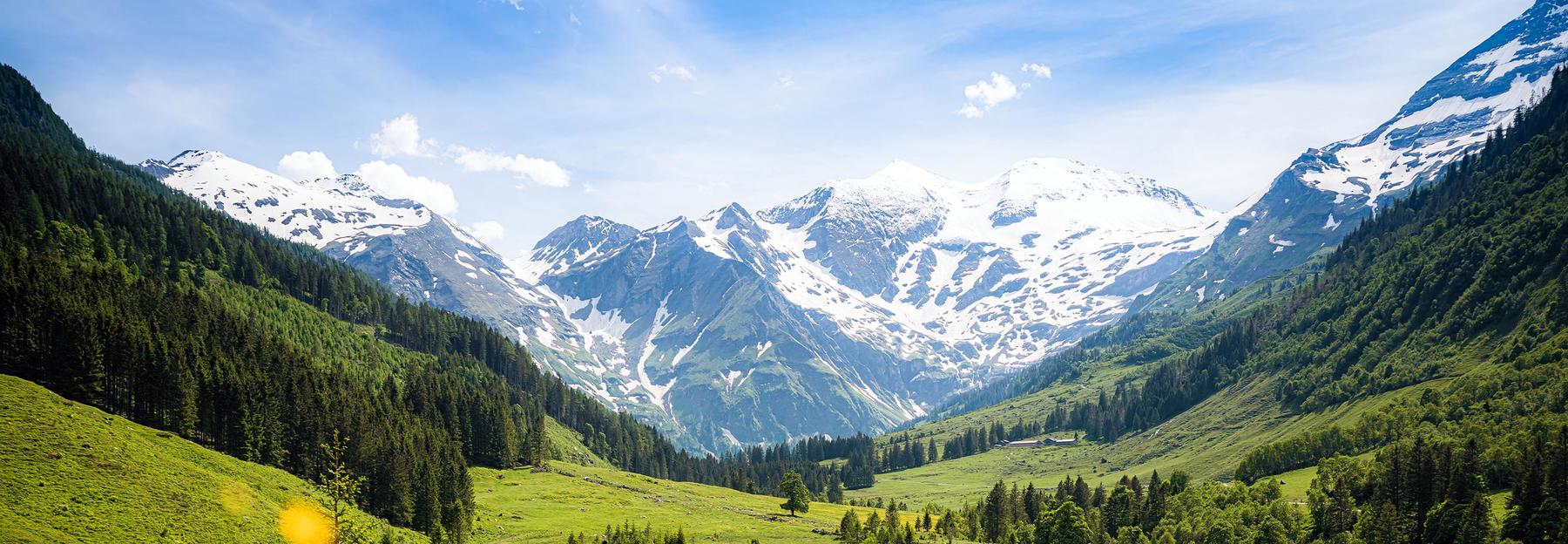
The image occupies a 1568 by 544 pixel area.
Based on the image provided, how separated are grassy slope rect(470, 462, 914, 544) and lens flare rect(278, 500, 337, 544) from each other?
19.5 m

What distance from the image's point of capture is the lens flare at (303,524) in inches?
3465

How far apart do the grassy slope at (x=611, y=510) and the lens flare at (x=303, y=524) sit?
1949 cm

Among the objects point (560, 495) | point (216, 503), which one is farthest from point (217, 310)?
point (216, 503)

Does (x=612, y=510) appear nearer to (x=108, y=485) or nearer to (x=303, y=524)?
(x=303, y=524)

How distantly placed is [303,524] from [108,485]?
1927 cm

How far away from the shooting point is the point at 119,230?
194 metres

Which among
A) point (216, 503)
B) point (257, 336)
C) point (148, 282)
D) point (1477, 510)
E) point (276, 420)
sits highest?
point (148, 282)

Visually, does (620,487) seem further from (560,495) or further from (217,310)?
(217,310)

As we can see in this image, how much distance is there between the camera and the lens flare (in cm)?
8800

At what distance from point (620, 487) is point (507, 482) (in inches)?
823

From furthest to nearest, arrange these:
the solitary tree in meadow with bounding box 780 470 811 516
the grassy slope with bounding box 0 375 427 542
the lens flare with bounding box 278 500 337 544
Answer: the solitary tree in meadow with bounding box 780 470 811 516 → the lens flare with bounding box 278 500 337 544 → the grassy slope with bounding box 0 375 427 542

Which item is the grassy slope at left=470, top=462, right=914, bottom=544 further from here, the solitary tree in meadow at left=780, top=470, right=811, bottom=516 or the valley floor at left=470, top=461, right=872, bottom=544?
the solitary tree in meadow at left=780, top=470, right=811, bottom=516

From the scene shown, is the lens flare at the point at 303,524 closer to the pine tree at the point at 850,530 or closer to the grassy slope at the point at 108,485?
the grassy slope at the point at 108,485

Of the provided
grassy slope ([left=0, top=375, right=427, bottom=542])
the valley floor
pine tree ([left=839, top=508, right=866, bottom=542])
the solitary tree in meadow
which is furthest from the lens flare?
the solitary tree in meadow
